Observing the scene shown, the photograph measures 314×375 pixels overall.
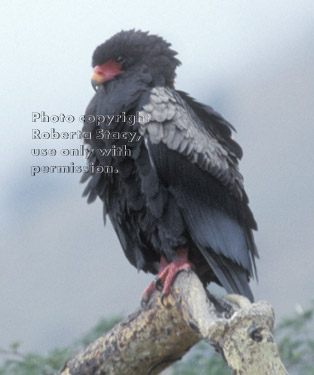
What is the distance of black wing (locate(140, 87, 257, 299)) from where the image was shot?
130 inches

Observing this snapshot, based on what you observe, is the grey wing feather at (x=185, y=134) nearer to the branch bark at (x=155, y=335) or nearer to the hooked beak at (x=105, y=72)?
the hooked beak at (x=105, y=72)

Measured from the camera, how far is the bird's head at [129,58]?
11.8 feet

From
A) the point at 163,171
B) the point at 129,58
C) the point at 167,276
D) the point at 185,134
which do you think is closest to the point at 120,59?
the point at 129,58

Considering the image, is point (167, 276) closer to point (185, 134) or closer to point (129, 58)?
point (185, 134)

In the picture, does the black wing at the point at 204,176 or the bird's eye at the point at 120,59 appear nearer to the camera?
the black wing at the point at 204,176

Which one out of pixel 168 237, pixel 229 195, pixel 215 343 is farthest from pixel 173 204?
pixel 215 343

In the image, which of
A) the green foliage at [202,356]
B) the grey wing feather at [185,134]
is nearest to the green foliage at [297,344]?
the green foliage at [202,356]

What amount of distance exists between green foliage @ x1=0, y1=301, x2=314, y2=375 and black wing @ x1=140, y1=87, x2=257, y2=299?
92 centimetres

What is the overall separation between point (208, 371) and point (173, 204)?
1279 millimetres

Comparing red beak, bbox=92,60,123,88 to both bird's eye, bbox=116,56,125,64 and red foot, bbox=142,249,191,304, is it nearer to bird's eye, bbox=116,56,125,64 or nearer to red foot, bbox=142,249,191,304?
bird's eye, bbox=116,56,125,64

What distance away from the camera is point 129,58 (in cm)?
365

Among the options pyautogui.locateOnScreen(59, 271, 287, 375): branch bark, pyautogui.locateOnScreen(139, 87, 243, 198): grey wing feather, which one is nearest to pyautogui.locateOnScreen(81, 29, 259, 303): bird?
pyautogui.locateOnScreen(139, 87, 243, 198): grey wing feather

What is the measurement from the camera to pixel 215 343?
2273mm

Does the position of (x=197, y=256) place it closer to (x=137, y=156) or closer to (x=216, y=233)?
(x=216, y=233)
